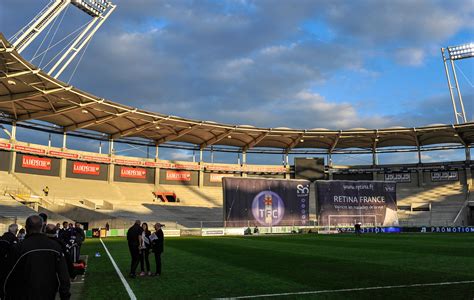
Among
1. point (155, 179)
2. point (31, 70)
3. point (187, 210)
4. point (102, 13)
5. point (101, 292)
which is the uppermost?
point (102, 13)

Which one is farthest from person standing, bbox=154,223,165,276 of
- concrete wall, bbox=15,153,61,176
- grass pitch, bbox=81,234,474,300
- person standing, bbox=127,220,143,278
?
concrete wall, bbox=15,153,61,176

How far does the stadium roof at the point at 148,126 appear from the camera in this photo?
41825 mm

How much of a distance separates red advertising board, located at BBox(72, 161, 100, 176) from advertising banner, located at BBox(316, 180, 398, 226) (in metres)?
33.2

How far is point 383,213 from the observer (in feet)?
164

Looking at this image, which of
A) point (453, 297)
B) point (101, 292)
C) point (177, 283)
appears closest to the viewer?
point (453, 297)

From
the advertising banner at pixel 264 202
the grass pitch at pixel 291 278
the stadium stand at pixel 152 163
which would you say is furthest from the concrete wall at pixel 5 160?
the grass pitch at pixel 291 278

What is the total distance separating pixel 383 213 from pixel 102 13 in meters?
44.3

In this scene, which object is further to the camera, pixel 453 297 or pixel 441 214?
pixel 441 214

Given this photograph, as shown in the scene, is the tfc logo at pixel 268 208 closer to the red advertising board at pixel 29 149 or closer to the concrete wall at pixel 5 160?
the red advertising board at pixel 29 149

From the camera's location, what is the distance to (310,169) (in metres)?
69.9

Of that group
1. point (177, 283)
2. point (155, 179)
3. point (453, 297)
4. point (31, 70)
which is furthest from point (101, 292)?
point (155, 179)

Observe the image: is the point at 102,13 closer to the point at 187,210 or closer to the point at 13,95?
the point at 13,95

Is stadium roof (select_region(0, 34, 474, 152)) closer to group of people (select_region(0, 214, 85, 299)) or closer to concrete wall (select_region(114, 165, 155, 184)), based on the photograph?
concrete wall (select_region(114, 165, 155, 184))

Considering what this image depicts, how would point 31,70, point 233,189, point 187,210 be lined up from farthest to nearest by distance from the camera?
point 187,210 < point 233,189 < point 31,70
